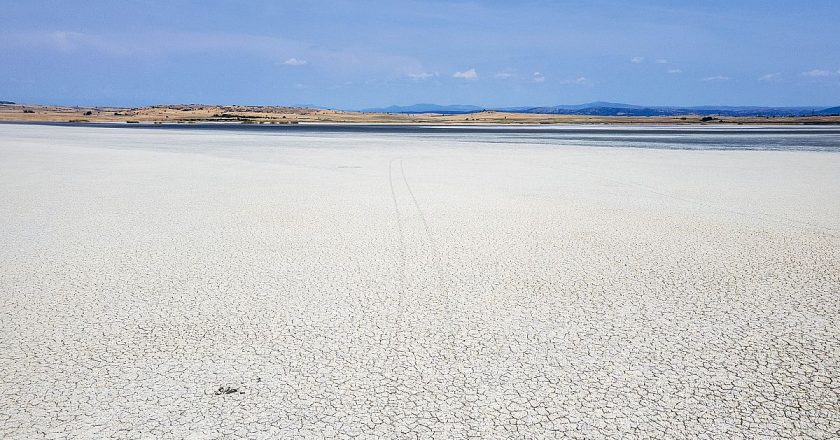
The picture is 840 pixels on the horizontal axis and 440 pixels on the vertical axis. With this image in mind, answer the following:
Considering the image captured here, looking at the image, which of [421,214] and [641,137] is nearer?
[421,214]

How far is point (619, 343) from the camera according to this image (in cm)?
450

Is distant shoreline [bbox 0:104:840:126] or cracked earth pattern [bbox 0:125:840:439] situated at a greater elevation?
distant shoreline [bbox 0:104:840:126]

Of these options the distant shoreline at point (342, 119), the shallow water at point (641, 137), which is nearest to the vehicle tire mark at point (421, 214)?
the shallow water at point (641, 137)

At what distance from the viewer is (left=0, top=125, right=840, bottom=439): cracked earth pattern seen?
11.5 ft

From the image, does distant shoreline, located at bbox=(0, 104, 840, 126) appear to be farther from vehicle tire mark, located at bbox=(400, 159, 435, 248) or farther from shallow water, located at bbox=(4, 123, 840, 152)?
vehicle tire mark, located at bbox=(400, 159, 435, 248)

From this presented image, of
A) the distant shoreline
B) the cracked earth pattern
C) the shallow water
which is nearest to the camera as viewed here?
the cracked earth pattern

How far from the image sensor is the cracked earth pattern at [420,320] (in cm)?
350

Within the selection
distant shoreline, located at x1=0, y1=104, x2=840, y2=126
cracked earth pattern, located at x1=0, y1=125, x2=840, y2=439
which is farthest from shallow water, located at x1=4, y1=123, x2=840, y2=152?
distant shoreline, located at x1=0, y1=104, x2=840, y2=126

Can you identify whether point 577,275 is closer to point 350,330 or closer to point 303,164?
point 350,330

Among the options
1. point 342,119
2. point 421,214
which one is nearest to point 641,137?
point 421,214

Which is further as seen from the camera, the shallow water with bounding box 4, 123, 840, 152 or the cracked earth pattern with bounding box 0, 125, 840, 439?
the shallow water with bounding box 4, 123, 840, 152

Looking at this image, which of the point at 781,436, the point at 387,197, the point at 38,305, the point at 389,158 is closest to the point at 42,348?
the point at 38,305

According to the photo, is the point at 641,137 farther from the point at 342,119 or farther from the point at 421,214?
the point at 342,119

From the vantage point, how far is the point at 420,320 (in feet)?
16.5
